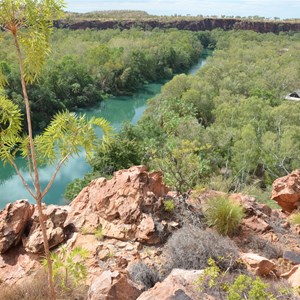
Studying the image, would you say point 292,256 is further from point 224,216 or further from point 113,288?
point 113,288

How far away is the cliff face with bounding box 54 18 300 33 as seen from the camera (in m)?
89.8

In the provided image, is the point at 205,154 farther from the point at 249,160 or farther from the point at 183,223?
the point at 183,223

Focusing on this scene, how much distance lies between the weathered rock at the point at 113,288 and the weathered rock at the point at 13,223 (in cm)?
292

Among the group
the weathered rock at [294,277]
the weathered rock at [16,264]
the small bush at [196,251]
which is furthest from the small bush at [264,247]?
the weathered rock at [16,264]

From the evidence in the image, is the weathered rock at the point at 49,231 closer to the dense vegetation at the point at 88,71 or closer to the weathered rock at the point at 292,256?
the weathered rock at the point at 292,256

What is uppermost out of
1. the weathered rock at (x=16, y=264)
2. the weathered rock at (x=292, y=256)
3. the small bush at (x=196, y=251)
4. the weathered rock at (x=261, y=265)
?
the small bush at (x=196, y=251)

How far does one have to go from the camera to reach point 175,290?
4.83m

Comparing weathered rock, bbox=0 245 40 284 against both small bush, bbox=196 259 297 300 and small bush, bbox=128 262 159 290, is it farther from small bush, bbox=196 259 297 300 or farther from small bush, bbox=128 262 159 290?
small bush, bbox=196 259 297 300

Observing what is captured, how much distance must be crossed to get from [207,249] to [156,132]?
14034 mm

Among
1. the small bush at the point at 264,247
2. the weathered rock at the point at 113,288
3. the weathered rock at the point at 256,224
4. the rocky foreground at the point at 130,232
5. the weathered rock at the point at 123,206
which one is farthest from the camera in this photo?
the weathered rock at the point at 256,224

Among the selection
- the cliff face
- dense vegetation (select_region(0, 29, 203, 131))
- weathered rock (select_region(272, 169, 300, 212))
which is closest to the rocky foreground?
weathered rock (select_region(272, 169, 300, 212))

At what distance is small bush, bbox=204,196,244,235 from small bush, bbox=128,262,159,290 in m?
2.10

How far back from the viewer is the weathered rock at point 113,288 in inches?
204

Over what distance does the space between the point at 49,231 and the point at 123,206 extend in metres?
1.57
